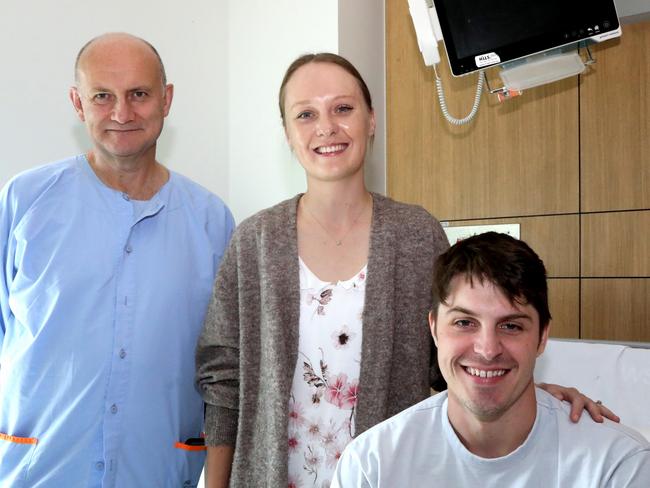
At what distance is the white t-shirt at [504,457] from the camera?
1.06m

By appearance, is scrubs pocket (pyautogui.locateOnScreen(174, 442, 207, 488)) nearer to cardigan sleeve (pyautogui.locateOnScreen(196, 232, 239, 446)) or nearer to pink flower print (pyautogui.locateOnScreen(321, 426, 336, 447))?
cardigan sleeve (pyautogui.locateOnScreen(196, 232, 239, 446))

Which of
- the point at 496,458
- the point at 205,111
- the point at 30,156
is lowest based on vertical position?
the point at 496,458

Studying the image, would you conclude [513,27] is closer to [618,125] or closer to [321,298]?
[618,125]

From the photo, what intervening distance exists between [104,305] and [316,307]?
1.71 feet

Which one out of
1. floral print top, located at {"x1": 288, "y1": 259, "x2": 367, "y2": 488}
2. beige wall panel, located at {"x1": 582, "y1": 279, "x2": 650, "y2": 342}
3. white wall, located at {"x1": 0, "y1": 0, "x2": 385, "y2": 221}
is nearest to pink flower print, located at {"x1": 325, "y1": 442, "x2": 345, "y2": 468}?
floral print top, located at {"x1": 288, "y1": 259, "x2": 367, "y2": 488}

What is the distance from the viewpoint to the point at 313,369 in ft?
4.41

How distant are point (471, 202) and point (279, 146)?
928mm

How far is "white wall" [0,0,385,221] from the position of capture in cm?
259

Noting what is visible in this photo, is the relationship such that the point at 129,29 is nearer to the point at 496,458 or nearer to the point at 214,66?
the point at 214,66

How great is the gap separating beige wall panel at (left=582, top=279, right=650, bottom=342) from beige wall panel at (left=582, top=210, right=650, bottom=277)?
0.04 metres

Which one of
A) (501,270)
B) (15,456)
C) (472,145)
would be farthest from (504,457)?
(472,145)

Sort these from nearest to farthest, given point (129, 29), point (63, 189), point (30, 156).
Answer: point (63, 189) < point (30, 156) < point (129, 29)

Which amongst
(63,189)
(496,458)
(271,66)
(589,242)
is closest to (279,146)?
(271,66)

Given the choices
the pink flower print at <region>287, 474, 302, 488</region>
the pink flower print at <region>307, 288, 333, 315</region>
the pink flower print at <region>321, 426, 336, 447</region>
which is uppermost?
the pink flower print at <region>307, 288, 333, 315</region>
